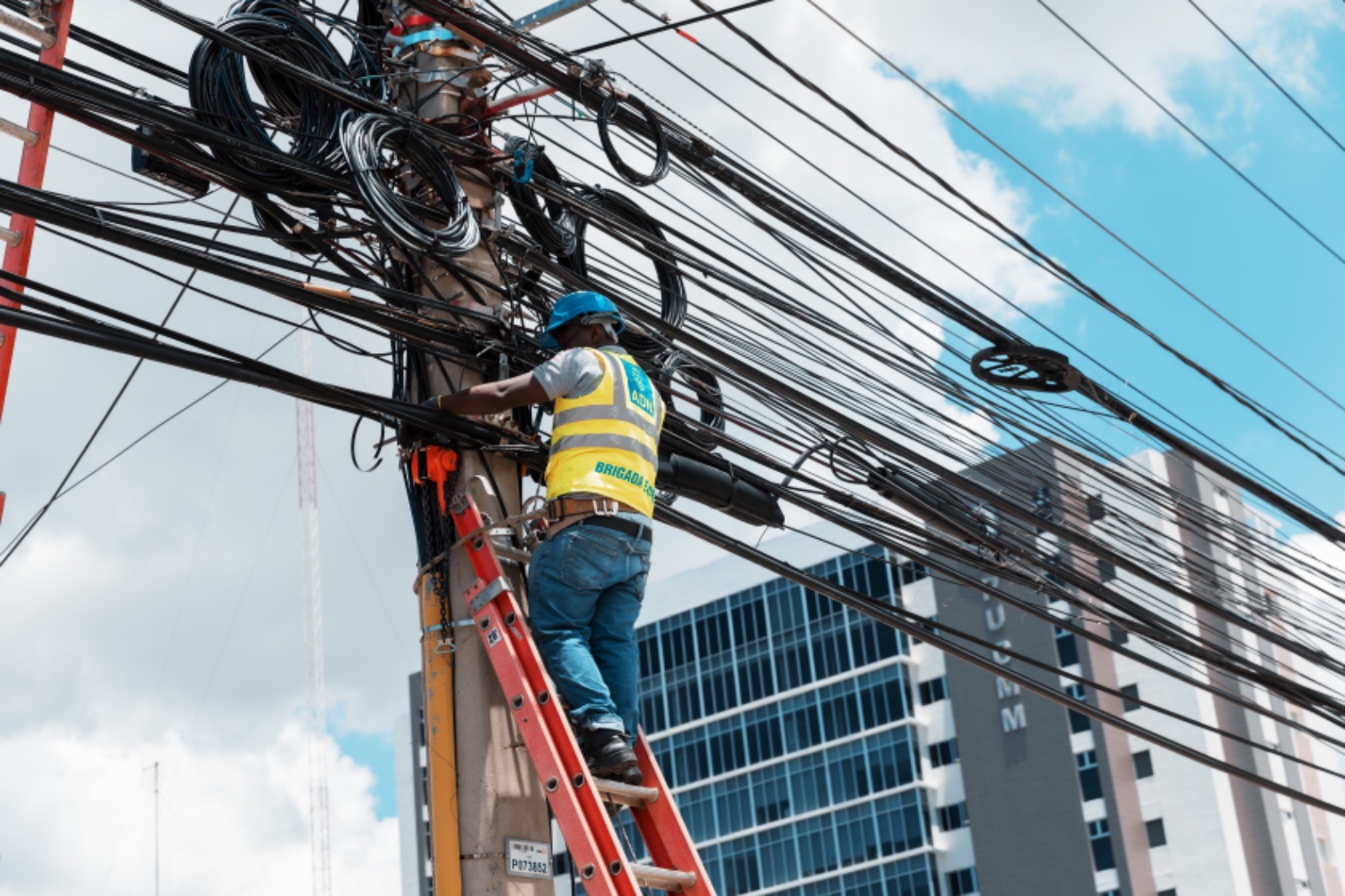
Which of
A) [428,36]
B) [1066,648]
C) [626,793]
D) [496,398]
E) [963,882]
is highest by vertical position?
[1066,648]

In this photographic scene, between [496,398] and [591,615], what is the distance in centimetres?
84

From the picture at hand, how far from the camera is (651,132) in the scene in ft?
Answer: 24.6

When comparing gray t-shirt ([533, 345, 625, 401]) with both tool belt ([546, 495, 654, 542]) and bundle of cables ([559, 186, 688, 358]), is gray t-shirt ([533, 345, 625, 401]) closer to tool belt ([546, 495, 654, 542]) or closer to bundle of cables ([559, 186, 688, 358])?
tool belt ([546, 495, 654, 542])

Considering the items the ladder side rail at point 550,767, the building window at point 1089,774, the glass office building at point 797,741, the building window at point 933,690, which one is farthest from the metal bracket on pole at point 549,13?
the building window at point 933,690

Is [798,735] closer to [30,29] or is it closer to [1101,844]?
[1101,844]

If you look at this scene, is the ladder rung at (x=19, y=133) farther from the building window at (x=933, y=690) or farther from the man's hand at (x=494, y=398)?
the building window at (x=933, y=690)

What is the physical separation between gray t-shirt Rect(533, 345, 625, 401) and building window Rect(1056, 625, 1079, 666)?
46.1 metres

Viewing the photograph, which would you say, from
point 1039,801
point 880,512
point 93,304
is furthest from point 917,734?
point 93,304

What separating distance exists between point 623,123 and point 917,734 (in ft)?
151

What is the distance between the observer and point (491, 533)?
19.4 ft

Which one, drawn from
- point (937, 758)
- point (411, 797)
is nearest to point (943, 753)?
point (937, 758)

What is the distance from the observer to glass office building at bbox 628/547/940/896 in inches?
1992

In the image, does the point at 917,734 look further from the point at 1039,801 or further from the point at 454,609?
the point at 454,609

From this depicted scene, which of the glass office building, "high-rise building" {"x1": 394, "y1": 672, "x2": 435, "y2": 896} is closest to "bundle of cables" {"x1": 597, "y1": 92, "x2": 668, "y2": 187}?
the glass office building
